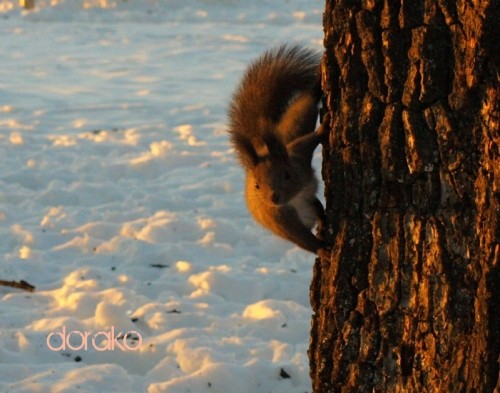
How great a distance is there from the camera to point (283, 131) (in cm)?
280

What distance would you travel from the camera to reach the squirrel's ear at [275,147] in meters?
2.73

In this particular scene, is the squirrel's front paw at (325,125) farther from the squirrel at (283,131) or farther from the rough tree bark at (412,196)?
the squirrel at (283,131)

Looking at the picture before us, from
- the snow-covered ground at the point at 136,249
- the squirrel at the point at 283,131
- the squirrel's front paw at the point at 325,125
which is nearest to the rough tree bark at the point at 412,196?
the squirrel's front paw at the point at 325,125

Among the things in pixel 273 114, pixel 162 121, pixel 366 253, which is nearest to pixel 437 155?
pixel 366 253

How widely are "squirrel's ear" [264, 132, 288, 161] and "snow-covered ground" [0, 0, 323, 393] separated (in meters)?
0.83

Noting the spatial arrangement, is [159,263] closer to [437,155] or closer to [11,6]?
[437,155]

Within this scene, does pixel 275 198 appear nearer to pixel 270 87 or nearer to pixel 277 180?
pixel 277 180

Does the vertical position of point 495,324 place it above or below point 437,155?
below

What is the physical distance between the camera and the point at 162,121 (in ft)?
22.6

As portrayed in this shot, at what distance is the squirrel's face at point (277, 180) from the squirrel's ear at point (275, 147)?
0.07ft

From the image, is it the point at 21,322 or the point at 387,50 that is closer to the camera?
the point at 387,50

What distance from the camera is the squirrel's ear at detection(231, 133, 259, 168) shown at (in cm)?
277

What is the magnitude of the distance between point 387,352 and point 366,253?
235 mm

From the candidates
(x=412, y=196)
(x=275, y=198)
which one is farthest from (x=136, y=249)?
(x=412, y=196)
